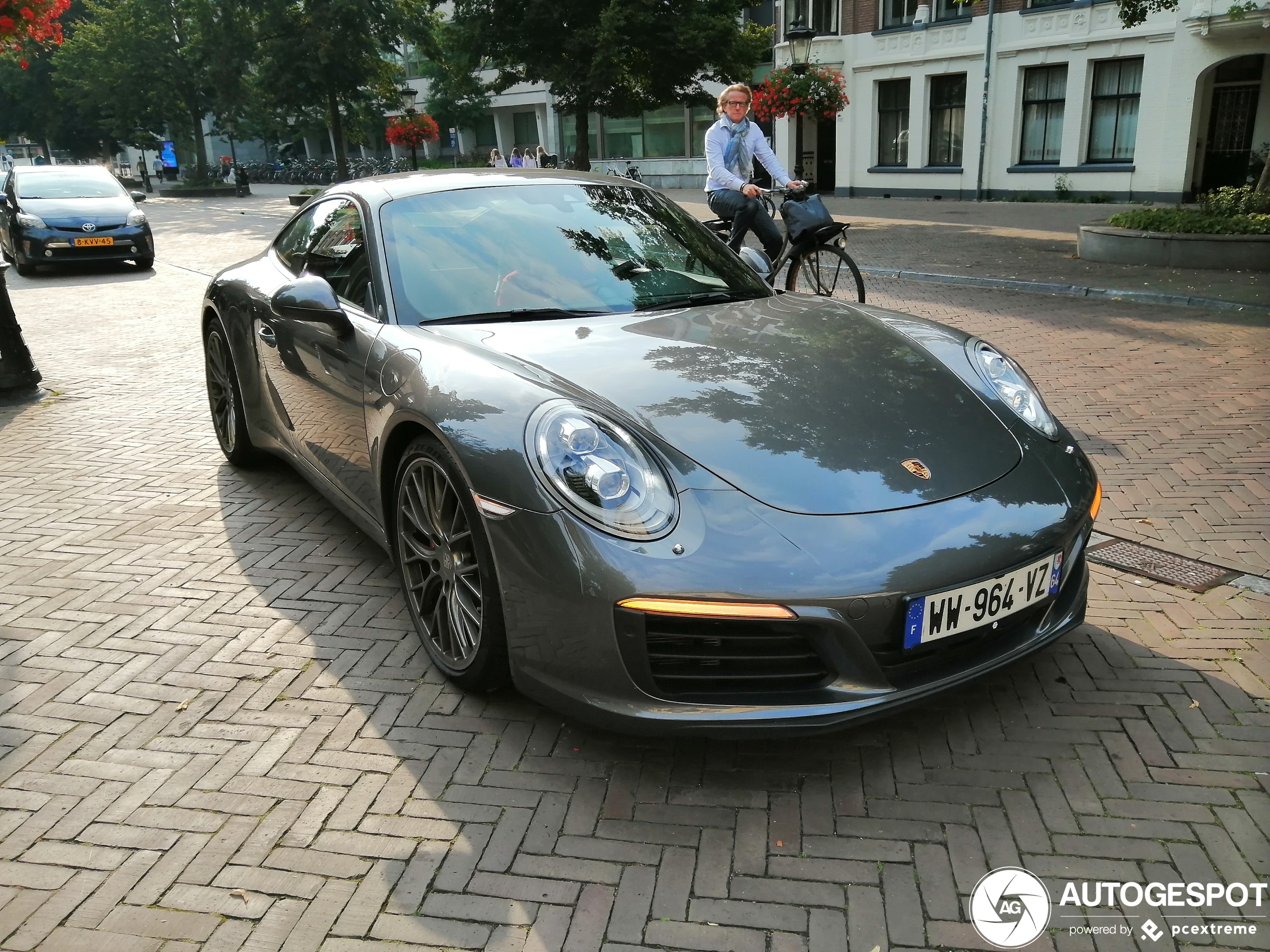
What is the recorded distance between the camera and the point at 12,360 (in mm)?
7332

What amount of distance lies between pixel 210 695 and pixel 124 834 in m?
0.70

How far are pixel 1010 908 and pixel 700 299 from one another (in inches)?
90.4

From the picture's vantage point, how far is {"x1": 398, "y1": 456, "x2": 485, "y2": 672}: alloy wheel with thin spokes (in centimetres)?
293

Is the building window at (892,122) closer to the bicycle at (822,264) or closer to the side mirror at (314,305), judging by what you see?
the bicycle at (822,264)

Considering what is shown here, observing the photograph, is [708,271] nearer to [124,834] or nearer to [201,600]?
[201,600]

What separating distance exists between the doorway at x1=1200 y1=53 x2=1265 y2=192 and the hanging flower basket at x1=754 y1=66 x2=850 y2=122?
8.23 m

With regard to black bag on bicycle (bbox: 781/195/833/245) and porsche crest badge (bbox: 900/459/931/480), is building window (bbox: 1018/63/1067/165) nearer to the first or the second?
black bag on bicycle (bbox: 781/195/833/245)

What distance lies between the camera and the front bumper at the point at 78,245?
1444cm

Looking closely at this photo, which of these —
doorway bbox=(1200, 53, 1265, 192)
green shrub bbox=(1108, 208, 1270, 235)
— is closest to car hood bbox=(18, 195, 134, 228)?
green shrub bbox=(1108, 208, 1270, 235)

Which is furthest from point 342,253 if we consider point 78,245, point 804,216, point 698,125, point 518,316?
point 698,125

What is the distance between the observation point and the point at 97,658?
3.53 metres

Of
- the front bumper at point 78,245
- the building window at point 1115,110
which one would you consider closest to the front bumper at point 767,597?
the front bumper at point 78,245

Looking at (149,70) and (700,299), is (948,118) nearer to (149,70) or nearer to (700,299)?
(700,299)

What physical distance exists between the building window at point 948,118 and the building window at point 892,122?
32.7 inches
